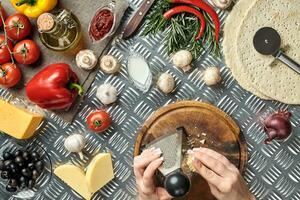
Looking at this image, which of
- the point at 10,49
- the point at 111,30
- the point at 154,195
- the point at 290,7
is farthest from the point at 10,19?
the point at 290,7

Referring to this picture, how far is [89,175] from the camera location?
2.57 meters

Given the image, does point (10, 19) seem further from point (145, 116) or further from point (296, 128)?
point (296, 128)

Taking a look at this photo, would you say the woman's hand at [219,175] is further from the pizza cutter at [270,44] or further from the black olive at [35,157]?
the black olive at [35,157]

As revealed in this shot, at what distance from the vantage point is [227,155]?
8.46 ft

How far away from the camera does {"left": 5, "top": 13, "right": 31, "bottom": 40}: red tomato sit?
8.27ft

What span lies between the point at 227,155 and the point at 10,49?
1071 millimetres

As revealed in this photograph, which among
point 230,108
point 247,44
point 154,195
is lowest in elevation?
point 154,195

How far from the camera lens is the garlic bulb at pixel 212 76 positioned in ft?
8.31

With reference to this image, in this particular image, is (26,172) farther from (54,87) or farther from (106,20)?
(106,20)

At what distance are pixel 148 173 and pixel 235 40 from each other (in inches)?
27.5

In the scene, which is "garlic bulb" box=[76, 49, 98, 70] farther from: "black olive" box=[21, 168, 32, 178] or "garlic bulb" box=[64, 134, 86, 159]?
"black olive" box=[21, 168, 32, 178]

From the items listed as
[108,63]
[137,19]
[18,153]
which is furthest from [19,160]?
[137,19]

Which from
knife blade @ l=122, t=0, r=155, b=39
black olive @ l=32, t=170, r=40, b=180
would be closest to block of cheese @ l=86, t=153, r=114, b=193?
black olive @ l=32, t=170, r=40, b=180

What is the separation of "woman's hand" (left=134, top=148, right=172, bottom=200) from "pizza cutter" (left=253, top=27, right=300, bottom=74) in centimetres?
63
